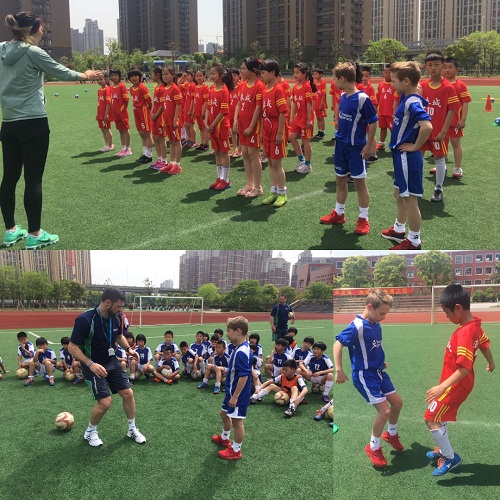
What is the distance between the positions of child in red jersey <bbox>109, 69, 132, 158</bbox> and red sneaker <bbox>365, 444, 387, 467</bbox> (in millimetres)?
7915

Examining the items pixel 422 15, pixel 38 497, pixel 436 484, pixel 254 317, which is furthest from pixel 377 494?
pixel 422 15

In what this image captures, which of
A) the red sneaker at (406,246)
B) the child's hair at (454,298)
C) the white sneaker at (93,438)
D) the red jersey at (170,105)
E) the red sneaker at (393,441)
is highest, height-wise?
the red jersey at (170,105)

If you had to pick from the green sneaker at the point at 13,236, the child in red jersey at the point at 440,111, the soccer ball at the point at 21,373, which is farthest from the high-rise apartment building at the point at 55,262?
the child in red jersey at the point at 440,111

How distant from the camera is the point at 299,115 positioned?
28.6 ft

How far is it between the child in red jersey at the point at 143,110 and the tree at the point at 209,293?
2.62 meters

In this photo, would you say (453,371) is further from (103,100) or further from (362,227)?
(103,100)

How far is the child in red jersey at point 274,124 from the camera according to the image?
245 inches

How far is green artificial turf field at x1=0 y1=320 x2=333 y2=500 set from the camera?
3.66 meters

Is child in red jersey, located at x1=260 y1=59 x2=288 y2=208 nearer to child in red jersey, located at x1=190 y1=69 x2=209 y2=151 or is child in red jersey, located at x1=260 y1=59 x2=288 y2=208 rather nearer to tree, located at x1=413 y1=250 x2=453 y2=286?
tree, located at x1=413 y1=250 x2=453 y2=286

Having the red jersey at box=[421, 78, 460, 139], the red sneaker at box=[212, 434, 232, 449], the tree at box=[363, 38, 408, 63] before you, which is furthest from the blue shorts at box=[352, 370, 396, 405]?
the tree at box=[363, 38, 408, 63]

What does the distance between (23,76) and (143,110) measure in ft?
16.7

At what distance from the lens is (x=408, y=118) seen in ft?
15.4

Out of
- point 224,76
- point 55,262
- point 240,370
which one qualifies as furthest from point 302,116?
point 240,370

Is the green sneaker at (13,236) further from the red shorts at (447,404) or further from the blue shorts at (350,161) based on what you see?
the red shorts at (447,404)
